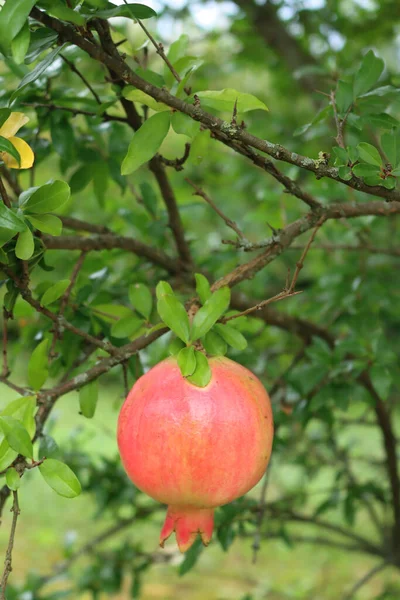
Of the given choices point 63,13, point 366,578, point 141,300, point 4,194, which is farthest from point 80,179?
point 366,578

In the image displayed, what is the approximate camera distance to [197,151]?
910 mm

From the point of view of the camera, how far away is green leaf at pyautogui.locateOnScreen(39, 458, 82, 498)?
65 centimetres

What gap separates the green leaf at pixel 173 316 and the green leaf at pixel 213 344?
31 mm

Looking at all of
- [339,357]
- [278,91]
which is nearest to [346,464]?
[339,357]

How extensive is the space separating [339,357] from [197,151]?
0.42 meters

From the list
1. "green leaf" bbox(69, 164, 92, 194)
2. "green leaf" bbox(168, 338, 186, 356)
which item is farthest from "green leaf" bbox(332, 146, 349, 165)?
"green leaf" bbox(69, 164, 92, 194)

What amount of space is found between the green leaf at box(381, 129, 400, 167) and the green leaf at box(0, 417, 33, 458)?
450 mm

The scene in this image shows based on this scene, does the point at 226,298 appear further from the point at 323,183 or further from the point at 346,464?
the point at 346,464

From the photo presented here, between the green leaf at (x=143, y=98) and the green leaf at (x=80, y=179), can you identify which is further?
the green leaf at (x=80, y=179)

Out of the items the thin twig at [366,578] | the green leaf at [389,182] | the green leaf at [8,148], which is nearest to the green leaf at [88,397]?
the green leaf at [8,148]

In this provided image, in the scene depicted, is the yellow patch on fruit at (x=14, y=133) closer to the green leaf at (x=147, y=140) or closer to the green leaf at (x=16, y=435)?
the green leaf at (x=147, y=140)

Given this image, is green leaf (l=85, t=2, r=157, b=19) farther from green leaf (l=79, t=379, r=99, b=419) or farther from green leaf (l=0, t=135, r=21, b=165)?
green leaf (l=79, t=379, r=99, b=419)

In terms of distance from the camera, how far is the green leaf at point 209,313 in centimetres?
68

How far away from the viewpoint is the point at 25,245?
0.67 metres
